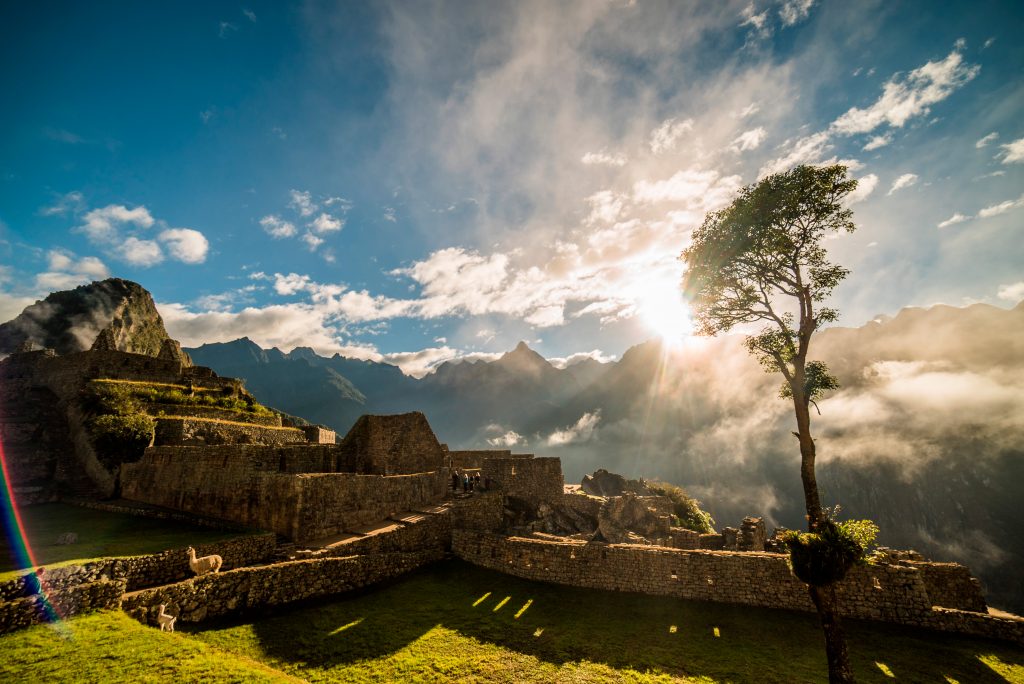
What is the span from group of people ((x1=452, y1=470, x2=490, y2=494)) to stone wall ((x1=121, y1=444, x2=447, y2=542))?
158 inches

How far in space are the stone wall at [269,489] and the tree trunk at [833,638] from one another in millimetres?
16947

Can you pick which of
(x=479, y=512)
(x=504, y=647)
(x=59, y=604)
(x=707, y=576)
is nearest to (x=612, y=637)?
(x=504, y=647)

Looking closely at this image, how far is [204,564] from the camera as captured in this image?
40.0ft

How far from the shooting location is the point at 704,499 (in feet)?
432

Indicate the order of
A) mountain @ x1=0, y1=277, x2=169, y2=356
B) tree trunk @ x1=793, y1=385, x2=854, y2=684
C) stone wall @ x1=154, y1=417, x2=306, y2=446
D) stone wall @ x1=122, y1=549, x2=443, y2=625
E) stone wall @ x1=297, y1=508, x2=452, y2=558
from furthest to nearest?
mountain @ x1=0, y1=277, x2=169, y2=356, stone wall @ x1=154, y1=417, x2=306, y2=446, stone wall @ x1=297, y1=508, x2=452, y2=558, stone wall @ x1=122, y1=549, x2=443, y2=625, tree trunk @ x1=793, y1=385, x2=854, y2=684

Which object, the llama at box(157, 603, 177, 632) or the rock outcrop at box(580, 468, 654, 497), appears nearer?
the llama at box(157, 603, 177, 632)

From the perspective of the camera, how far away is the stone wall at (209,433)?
78.8ft

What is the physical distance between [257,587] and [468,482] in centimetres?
1571

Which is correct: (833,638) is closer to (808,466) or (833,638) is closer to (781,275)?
(808,466)

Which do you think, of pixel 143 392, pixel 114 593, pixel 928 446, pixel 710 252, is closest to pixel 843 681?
pixel 710 252

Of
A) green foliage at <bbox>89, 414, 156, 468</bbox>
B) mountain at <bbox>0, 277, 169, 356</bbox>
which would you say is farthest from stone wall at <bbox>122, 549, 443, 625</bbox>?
mountain at <bbox>0, 277, 169, 356</bbox>

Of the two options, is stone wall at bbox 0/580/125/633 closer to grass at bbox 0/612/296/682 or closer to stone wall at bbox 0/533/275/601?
stone wall at bbox 0/533/275/601

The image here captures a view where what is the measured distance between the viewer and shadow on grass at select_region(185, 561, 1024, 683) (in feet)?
32.8

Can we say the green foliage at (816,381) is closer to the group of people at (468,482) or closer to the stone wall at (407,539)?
the stone wall at (407,539)
